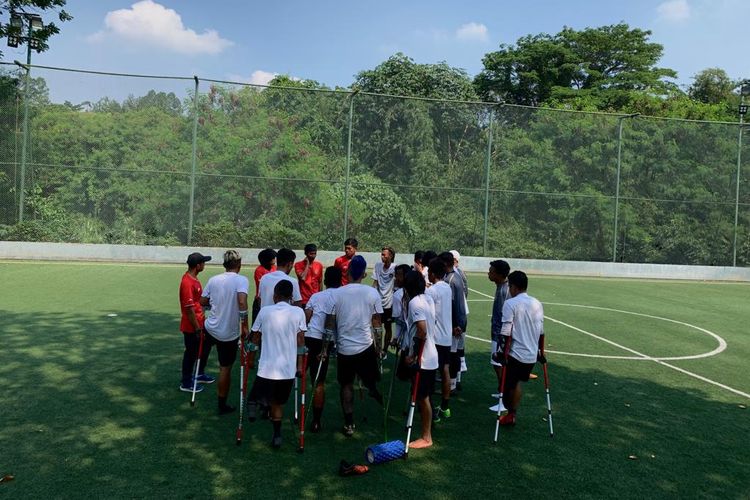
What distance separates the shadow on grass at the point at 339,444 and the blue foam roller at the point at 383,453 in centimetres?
9

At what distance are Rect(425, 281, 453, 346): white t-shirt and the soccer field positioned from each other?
42.8 inches

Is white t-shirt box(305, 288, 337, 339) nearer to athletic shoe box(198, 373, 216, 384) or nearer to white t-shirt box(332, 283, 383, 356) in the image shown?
white t-shirt box(332, 283, 383, 356)

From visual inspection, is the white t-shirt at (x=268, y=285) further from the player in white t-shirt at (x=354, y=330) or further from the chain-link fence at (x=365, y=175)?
the chain-link fence at (x=365, y=175)

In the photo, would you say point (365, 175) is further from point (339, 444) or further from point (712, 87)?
point (712, 87)

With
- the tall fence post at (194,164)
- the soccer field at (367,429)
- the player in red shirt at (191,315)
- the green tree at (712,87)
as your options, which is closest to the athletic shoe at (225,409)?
the soccer field at (367,429)

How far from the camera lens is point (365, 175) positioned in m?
25.6

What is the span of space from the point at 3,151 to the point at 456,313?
21.8 metres

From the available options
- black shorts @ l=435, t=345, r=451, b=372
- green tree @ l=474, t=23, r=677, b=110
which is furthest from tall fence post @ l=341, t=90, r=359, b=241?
green tree @ l=474, t=23, r=677, b=110

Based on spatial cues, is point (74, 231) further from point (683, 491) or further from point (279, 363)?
point (683, 491)

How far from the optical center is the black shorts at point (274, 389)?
5988mm

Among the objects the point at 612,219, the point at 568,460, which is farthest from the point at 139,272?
the point at 612,219

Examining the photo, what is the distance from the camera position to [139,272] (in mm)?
19656

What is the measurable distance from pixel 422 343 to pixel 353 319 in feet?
2.76

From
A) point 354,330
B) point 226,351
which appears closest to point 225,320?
point 226,351
